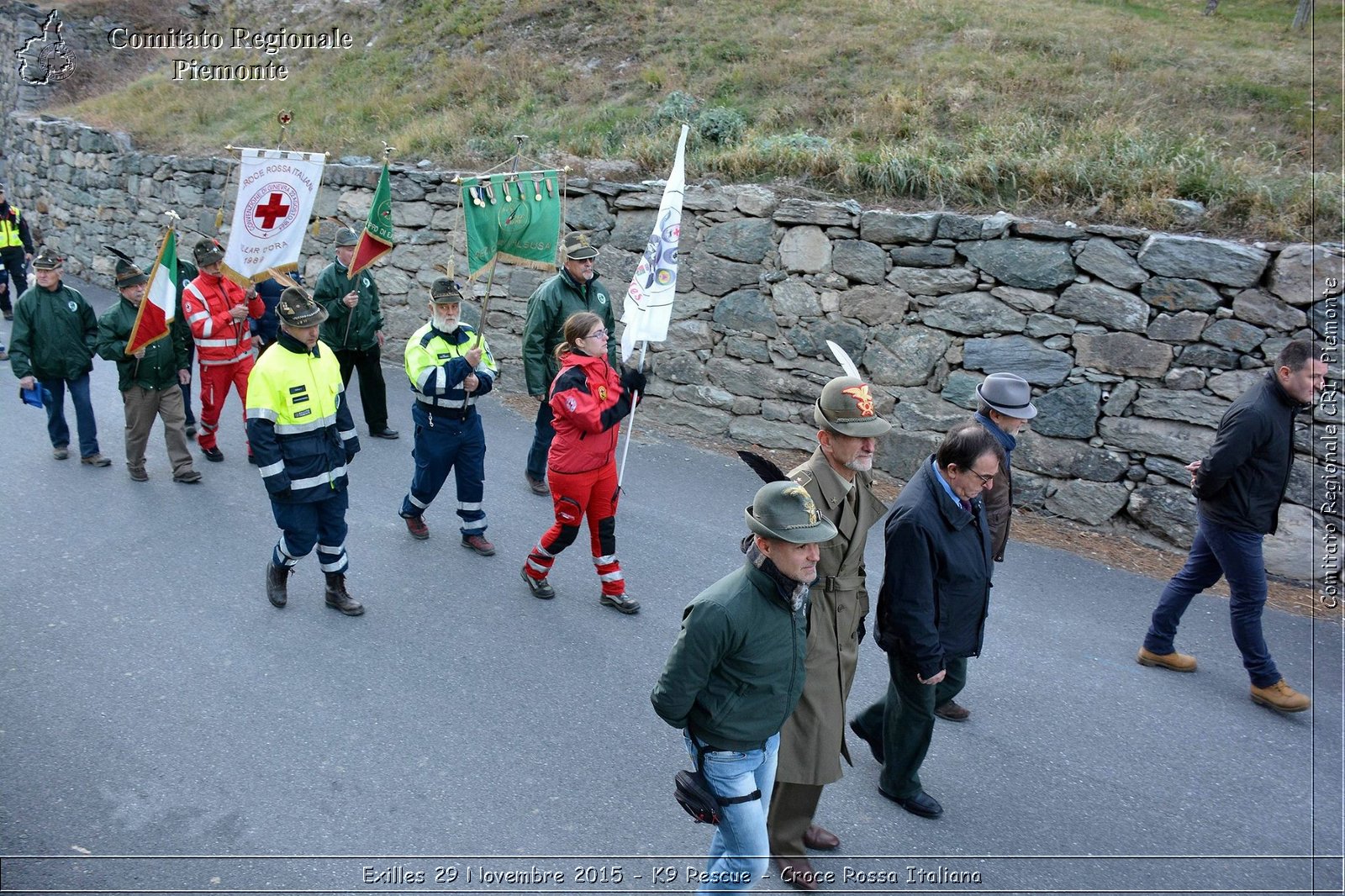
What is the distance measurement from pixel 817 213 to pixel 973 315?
65.4 inches

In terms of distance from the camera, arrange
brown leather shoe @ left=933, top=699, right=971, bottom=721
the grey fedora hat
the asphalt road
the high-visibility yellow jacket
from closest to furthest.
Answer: the asphalt road < the grey fedora hat < brown leather shoe @ left=933, top=699, right=971, bottom=721 < the high-visibility yellow jacket

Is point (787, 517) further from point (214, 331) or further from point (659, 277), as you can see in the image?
point (214, 331)

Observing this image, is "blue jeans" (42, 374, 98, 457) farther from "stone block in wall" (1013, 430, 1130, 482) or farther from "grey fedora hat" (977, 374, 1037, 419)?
"stone block in wall" (1013, 430, 1130, 482)

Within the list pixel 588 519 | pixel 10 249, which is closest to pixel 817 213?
pixel 588 519

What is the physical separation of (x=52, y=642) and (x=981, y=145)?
27.2ft

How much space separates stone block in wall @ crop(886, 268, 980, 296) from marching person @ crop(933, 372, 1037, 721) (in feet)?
10.5

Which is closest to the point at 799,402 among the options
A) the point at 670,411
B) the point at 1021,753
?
the point at 670,411

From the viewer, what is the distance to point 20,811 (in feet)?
13.1

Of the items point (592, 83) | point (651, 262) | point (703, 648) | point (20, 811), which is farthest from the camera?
point (592, 83)

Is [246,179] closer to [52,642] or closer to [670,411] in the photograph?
[52,642]

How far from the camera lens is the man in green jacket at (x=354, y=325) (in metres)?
8.90

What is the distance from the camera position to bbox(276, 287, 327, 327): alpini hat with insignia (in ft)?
17.7

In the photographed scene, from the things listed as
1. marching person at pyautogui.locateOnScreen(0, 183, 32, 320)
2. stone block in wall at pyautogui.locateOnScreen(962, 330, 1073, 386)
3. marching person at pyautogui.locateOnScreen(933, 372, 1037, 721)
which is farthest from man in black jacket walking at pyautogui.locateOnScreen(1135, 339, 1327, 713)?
marching person at pyautogui.locateOnScreen(0, 183, 32, 320)

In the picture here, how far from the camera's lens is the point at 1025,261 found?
24.8 ft
